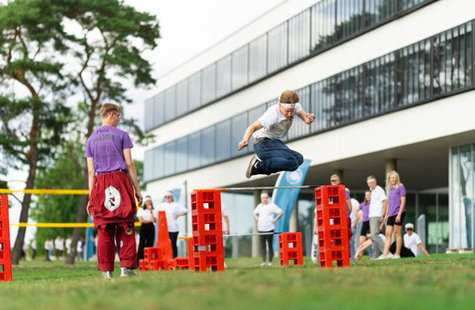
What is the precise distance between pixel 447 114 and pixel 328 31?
1153cm

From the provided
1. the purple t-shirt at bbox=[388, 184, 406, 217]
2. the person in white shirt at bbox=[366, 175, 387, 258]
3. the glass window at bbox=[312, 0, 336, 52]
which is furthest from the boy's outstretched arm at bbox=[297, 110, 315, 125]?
the glass window at bbox=[312, 0, 336, 52]

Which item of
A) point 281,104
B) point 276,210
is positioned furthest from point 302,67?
point 281,104

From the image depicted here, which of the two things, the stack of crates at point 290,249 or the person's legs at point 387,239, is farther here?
the person's legs at point 387,239

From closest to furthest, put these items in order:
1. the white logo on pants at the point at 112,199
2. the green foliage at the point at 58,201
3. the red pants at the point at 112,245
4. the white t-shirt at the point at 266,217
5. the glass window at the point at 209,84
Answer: the white logo on pants at the point at 112,199, the red pants at the point at 112,245, the white t-shirt at the point at 266,217, the glass window at the point at 209,84, the green foliage at the point at 58,201

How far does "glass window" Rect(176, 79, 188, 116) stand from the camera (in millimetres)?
65812

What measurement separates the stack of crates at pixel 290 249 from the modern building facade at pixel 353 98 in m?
13.5

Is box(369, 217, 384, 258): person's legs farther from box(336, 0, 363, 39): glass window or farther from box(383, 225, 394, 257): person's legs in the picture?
box(336, 0, 363, 39): glass window

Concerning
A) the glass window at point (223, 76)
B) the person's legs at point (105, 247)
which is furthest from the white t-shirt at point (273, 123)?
the glass window at point (223, 76)

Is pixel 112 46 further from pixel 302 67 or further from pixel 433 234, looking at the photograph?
pixel 433 234

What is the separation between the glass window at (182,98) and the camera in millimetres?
65812

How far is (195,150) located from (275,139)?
48724 mm

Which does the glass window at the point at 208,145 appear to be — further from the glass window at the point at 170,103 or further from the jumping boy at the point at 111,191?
the jumping boy at the point at 111,191

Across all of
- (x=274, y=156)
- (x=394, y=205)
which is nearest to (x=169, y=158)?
(x=394, y=205)

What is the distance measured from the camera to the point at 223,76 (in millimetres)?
59375
